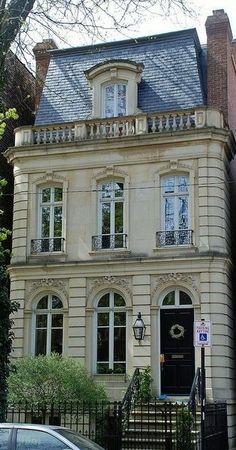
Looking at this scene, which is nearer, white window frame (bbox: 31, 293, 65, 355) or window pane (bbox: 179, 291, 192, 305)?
window pane (bbox: 179, 291, 192, 305)

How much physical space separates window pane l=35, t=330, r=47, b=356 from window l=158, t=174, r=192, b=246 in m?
4.90

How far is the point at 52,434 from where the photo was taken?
10102 millimetres

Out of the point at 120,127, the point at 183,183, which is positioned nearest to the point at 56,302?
the point at 183,183

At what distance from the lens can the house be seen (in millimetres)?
21562

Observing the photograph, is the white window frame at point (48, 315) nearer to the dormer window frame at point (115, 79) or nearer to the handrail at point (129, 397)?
the handrail at point (129, 397)

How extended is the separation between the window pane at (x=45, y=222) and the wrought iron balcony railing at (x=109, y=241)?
1.80 metres

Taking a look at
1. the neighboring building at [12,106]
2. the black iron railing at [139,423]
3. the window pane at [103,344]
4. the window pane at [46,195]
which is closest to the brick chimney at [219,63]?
the window pane at [46,195]

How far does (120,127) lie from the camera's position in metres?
23.5

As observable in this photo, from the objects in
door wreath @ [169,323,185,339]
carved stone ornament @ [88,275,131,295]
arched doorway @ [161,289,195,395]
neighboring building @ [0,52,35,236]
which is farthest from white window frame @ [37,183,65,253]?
door wreath @ [169,323,185,339]

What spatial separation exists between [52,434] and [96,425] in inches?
289

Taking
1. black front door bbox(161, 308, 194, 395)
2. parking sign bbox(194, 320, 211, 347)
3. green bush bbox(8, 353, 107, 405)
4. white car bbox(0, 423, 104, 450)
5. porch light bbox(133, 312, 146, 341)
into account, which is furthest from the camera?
porch light bbox(133, 312, 146, 341)

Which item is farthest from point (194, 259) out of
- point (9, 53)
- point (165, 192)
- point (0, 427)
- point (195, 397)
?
point (0, 427)

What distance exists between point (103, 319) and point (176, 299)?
2.50 m

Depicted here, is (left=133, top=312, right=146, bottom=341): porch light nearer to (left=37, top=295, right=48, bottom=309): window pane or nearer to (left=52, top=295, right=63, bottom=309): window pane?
(left=52, top=295, right=63, bottom=309): window pane
